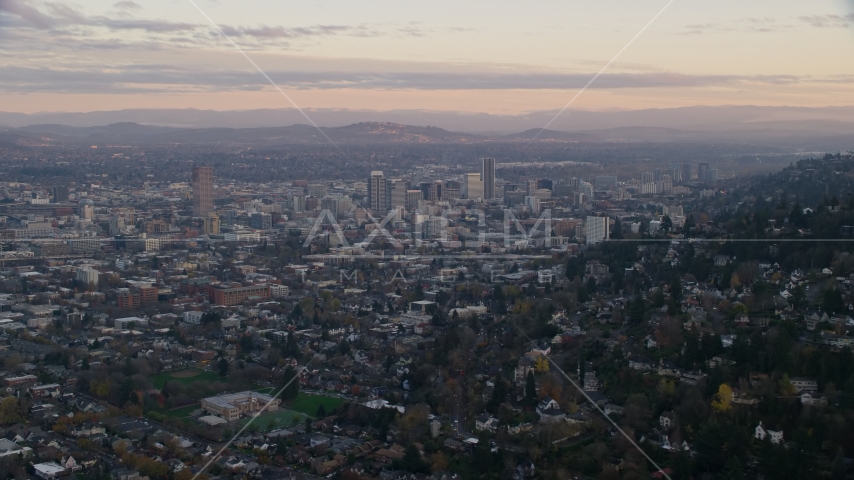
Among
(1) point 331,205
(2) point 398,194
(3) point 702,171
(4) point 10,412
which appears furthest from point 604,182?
(4) point 10,412

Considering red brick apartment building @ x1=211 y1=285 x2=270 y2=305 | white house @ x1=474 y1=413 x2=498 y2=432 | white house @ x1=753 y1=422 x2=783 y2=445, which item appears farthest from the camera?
red brick apartment building @ x1=211 y1=285 x2=270 y2=305

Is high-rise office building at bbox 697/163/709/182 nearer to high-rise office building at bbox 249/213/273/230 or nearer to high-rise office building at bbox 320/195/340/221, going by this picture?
high-rise office building at bbox 320/195/340/221

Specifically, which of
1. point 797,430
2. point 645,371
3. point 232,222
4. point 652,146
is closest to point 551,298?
point 645,371

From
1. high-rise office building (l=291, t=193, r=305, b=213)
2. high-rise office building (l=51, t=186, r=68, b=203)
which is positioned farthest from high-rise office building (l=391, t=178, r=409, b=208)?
high-rise office building (l=51, t=186, r=68, b=203)

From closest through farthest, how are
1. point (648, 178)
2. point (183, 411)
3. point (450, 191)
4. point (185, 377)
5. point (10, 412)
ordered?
1. point (10, 412)
2. point (183, 411)
3. point (185, 377)
4. point (450, 191)
5. point (648, 178)

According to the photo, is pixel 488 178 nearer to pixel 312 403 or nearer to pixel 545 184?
pixel 545 184

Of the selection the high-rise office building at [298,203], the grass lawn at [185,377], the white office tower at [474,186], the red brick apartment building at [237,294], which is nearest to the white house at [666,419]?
the grass lawn at [185,377]

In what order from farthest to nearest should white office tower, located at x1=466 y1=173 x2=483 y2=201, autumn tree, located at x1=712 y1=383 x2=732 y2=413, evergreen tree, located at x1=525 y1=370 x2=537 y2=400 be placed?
white office tower, located at x1=466 y1=173 x2=483 y2=201 < evergreen tree, located at x1=525 y1=370 x2=537 y2=400 < autumn tree, located at x1=712 y1=383 x2=732 y2=413
